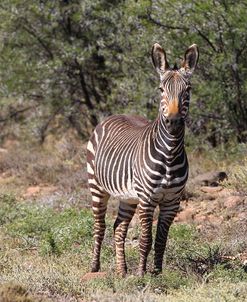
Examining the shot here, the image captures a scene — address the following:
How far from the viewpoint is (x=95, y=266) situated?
30.6 ft

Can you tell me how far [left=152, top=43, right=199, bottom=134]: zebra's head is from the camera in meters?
7.97

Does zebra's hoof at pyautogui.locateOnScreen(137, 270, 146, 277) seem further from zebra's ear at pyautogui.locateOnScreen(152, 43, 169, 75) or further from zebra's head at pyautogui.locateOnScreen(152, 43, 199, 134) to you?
zebra's ear at pyautogui.locateOnScreen(152, 43, 169, 75)

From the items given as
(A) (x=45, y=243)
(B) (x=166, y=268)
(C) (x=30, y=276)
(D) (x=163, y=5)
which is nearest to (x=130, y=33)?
(D) (x=163, y=5)

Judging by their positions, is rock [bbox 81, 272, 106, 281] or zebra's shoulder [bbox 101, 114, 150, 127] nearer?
rock [bbox 81, 272, 106, 281]

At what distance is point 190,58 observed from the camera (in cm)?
858

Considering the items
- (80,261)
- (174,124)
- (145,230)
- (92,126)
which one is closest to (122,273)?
(145,230)

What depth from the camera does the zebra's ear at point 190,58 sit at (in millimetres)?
8523

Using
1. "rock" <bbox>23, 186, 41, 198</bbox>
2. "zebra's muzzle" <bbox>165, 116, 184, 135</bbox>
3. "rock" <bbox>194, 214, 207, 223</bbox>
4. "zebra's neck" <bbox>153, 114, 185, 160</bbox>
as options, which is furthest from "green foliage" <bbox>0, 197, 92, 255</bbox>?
"zebra's muzzle" <bbox>165, 116, 184, 135</bbox>

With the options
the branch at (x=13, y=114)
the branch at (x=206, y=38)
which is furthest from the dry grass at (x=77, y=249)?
the branch at (x=13, y=114)

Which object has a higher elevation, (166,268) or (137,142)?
(137,142)

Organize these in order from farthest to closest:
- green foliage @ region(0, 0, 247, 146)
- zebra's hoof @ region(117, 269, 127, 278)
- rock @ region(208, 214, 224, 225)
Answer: green foliage @ region(0, 0, 247, 146)
rock @ region(208, 214, 224, 225)
zebra's hoof @ region(117, 269, 127, 278)

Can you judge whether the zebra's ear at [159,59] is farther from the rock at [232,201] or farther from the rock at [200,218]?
the rock at [232,201]

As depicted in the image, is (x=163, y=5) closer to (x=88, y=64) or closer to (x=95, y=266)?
(x=88, y=64)

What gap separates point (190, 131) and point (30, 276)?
27.9 feet
